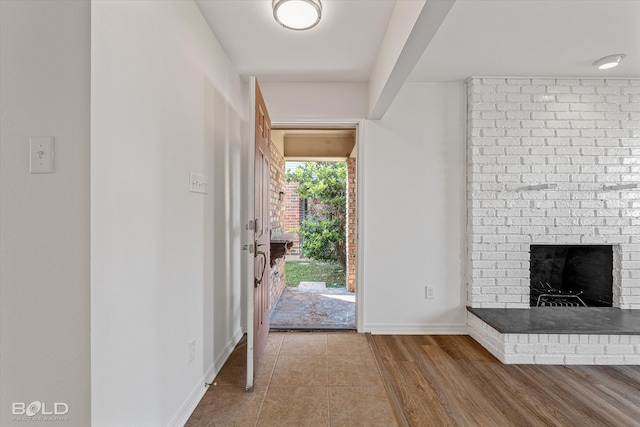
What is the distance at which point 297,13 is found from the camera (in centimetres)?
173

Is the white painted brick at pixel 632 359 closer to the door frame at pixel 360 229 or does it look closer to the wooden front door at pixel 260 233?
the door frame at pixel 360 229

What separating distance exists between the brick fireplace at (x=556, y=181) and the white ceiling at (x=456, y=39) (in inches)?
8.7

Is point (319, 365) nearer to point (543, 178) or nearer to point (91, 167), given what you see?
point (91, 167)

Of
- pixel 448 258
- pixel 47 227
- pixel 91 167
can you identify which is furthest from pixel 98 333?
pixel 448 258

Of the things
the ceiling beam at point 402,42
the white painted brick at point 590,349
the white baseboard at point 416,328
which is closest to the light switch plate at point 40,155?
the ceiling beam at point 402,42

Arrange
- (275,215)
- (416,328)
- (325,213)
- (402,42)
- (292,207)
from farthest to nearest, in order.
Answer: (292,207) < (325,213) < (275,215) < (416,328) < (402,42)

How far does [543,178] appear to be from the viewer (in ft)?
8.89

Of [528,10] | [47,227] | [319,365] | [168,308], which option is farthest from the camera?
[319,365]

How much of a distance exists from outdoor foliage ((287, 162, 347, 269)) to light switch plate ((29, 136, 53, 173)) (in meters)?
4.88

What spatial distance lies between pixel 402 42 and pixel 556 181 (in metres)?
2.17

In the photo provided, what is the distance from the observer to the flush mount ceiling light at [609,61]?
2.31 meters

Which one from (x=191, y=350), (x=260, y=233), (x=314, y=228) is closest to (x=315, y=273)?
(x=314, y=228)

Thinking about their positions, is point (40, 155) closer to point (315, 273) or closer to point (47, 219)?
point (47, 219)

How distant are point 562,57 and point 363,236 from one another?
219cm
